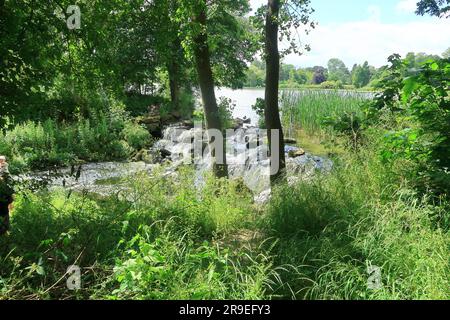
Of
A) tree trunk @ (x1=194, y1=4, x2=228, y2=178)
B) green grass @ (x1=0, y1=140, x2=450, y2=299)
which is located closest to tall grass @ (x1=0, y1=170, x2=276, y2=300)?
green grass @ (x1=0, y1=140, x2=450, y2=299)

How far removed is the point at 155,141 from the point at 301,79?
993 inches

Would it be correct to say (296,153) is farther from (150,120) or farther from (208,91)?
(150,120)

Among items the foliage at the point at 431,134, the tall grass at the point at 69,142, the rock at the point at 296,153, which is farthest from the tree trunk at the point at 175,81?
the foliage at the point at 431,134

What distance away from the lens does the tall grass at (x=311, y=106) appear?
14.0 metres

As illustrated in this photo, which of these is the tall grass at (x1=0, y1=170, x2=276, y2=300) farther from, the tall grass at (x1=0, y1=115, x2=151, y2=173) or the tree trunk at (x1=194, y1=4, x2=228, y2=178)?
the tall grass at (x1=0, y1=115, x2=151, y2=173)

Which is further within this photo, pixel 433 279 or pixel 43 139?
pixel 43 139

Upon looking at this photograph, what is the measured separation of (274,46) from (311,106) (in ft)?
27.4

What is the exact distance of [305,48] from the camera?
6.80m

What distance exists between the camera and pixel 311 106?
14.6 metres

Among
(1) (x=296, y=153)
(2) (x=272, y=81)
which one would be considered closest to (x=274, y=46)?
(2) (x=272, y=81)

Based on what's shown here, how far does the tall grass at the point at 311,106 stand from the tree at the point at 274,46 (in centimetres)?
687

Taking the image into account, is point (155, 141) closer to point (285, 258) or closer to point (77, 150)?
point (77, 150)
